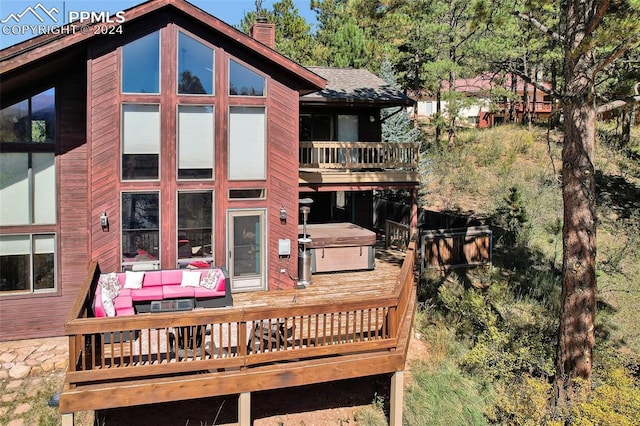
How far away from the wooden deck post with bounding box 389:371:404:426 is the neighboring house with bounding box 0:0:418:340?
4.47 meters

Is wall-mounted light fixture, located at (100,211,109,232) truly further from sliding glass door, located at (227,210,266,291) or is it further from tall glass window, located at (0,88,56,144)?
sliding glass door, located at (227,210,266,291)

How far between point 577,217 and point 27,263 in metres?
10.6

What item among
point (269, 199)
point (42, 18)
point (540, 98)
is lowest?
point (269, 199)

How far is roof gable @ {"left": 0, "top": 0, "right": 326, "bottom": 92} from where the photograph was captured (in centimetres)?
865

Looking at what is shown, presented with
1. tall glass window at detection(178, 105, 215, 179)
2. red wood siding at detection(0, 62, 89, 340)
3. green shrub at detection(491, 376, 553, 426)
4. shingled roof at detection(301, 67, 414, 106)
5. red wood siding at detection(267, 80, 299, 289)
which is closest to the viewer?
green shrub at detection(491, 376, 553, 426)

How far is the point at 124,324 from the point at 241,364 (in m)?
1.70

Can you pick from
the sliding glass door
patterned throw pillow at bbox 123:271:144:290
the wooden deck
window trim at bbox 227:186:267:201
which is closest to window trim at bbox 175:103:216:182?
window trim at bbox 227:186:267:201

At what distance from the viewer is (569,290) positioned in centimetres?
879

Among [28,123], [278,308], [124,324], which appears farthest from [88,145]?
[278,308]

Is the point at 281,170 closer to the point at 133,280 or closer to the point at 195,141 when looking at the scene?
the point at 195,141

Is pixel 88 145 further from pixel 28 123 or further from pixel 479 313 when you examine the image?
pixel 479 313

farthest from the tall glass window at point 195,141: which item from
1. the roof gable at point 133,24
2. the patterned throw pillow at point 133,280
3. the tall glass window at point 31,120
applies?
the tall glass window at point 31,120

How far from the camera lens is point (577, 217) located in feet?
28.1

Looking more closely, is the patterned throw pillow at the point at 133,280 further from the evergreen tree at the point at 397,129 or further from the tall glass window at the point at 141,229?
the evergreen tree at the point at 397,129
